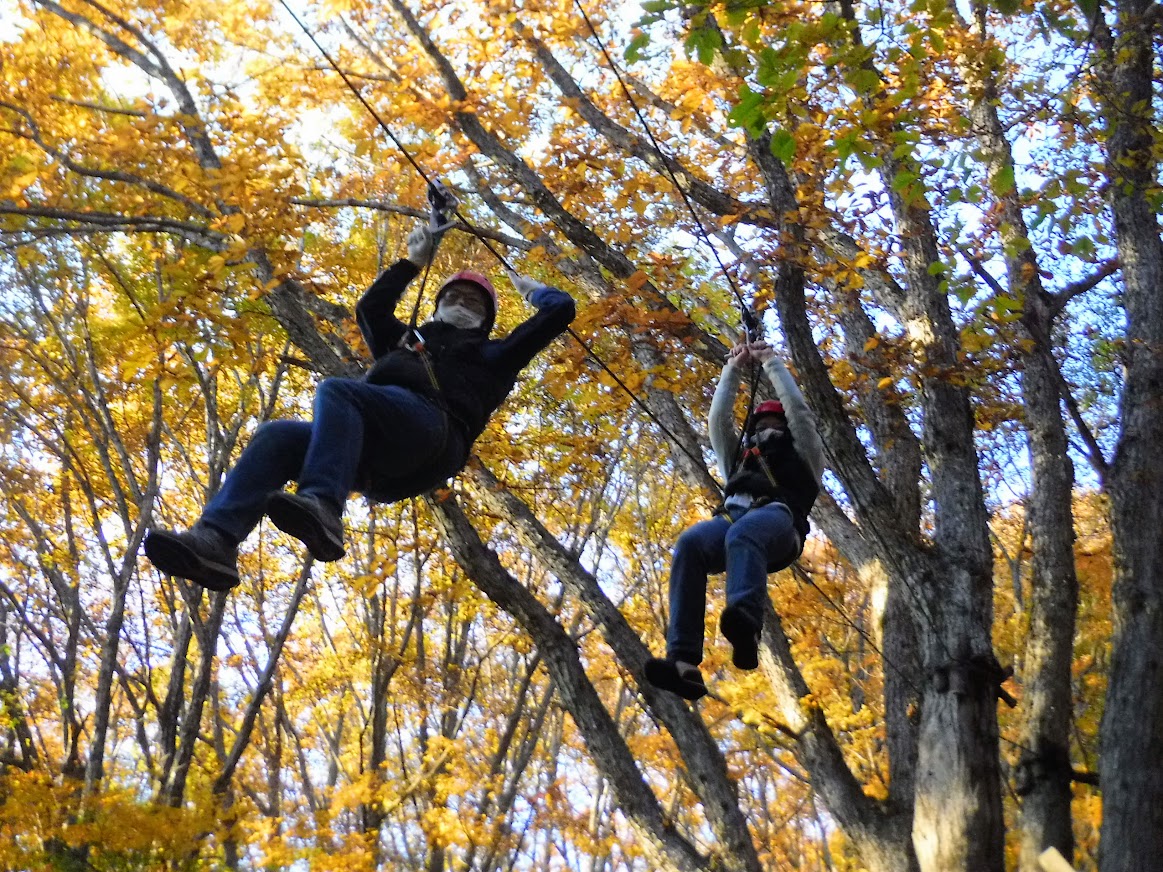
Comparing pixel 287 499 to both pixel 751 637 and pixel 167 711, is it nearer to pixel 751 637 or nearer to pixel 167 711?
pixel 751 637

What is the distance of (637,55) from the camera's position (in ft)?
13.5

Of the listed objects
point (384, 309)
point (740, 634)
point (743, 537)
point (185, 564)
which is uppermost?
point (384, 309)

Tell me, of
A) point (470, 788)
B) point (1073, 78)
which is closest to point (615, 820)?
point (470, 788)

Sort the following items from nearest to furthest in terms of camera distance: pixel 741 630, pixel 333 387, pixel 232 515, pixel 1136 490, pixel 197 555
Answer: pixel 197 555 → pixel 232 515 → pixel 333 387 → pixel 741 630 → pixel 1136 490

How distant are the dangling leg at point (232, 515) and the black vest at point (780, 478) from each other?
1.77 meters

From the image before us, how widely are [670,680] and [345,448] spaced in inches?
57.0

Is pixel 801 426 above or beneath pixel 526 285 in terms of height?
beneath

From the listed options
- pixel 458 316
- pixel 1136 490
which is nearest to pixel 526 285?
pixel 458 316

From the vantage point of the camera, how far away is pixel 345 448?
9.86 ft

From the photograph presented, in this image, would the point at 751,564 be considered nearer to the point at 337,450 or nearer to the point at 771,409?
the point at 771,409

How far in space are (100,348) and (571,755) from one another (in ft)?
41.6

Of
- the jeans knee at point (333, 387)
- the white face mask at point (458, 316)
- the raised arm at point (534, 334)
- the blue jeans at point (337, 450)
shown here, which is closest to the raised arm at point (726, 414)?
the raised arm at point (534, 334)

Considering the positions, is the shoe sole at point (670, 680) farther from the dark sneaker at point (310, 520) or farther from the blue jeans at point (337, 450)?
the dark sneaker at point (310, 520)

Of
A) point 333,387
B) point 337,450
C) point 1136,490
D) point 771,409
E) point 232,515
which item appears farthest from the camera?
point 1136,490
